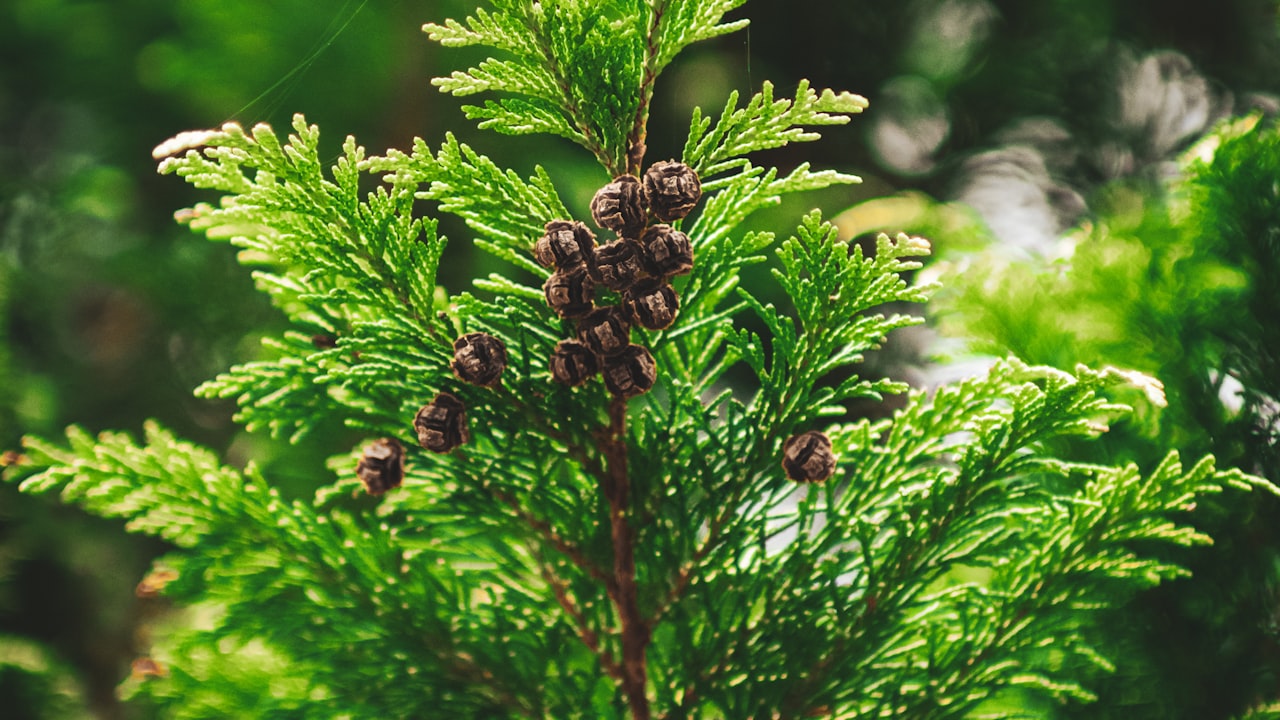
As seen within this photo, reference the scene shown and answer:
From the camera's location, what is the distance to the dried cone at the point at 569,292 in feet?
1.99

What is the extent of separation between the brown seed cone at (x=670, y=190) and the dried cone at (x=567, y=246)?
55mm

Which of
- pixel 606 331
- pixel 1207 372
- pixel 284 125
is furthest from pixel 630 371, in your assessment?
pixel 284 125

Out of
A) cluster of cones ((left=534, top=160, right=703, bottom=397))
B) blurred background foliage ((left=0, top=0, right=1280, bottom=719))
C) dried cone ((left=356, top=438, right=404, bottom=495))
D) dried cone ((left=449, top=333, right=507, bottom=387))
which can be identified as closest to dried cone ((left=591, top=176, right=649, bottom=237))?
cluster of cones ((left=534, top=160, right=703, bottom=397))

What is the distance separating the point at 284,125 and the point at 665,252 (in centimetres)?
160

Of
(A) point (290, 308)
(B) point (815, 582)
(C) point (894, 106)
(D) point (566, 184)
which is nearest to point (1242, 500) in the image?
(B) point (815, 582)

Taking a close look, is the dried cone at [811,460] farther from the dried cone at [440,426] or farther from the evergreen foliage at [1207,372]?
the evergreen foliage at [1207,372]

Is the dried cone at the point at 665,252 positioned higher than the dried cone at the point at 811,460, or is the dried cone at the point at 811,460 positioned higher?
the dried cone at the point at 665,252

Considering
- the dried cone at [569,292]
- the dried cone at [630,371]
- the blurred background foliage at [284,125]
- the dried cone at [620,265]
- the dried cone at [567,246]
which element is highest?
the blurred background foliage at [284,125]

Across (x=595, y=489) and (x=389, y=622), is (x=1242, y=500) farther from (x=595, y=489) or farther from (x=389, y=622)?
(x=389, y=622)

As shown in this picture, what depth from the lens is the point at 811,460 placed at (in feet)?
2.14

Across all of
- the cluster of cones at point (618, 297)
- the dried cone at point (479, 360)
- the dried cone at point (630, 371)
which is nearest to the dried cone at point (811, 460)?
the cluster of cones at point (618, 297)

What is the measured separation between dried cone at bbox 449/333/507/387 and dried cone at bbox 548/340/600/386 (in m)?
0.04

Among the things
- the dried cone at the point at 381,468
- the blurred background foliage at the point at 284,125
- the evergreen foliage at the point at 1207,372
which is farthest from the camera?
the blurred background foliage at the point at 284,125

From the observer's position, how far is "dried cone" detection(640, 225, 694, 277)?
58cm
